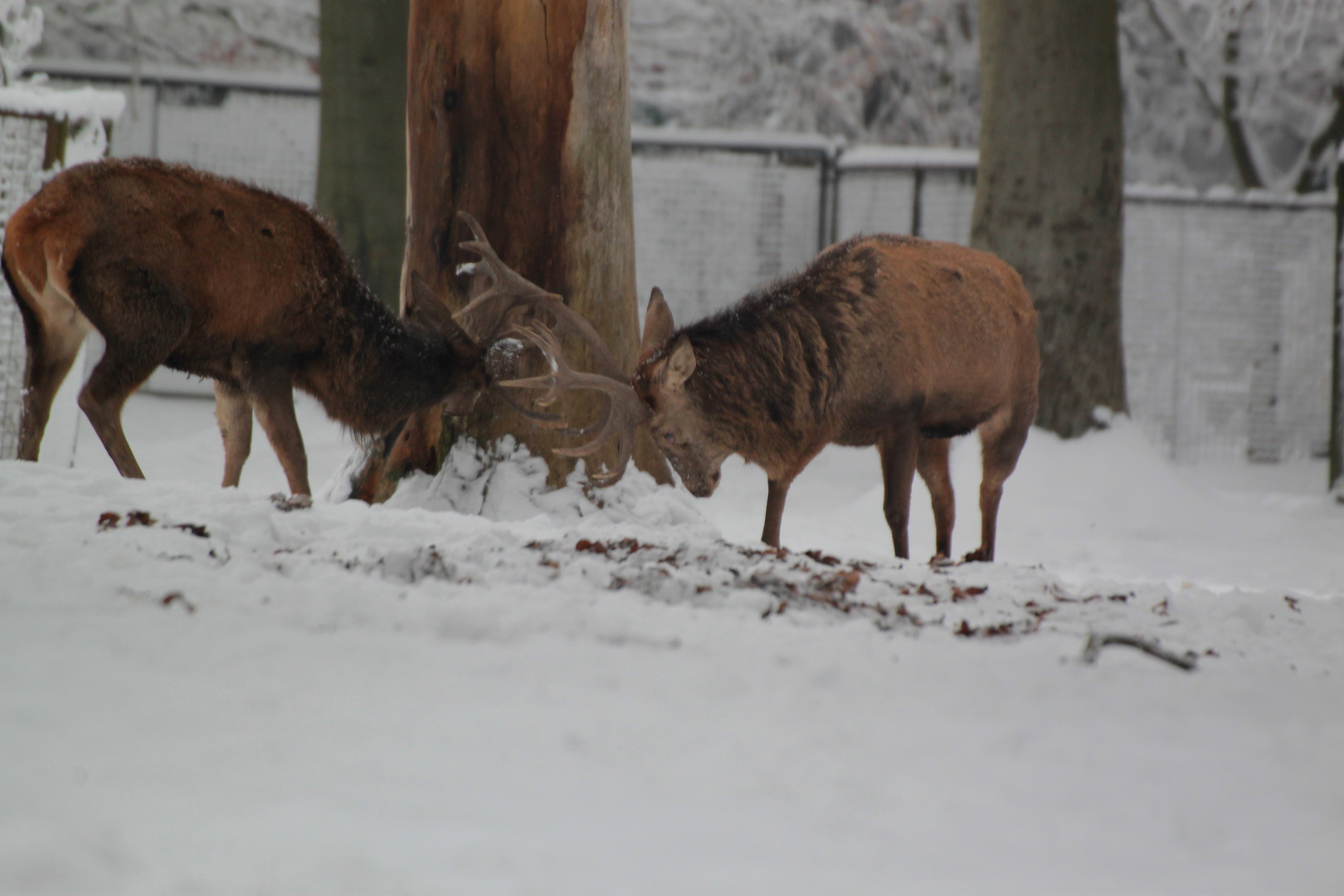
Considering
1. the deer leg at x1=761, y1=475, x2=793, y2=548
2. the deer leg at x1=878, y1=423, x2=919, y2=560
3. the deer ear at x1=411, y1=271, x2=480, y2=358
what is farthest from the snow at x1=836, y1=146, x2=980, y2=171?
the deer ear at x1=411, y1=271, x2=480, y2=358

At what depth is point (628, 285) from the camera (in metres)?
5.90

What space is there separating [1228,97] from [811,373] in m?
16.8

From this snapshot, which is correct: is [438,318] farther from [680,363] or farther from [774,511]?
[774,511]

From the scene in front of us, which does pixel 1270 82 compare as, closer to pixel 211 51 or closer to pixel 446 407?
pixel 211 51

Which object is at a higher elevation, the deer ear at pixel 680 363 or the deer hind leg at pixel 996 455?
the deer ear at pixel 680 363

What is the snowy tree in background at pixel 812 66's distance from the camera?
59.6 feet

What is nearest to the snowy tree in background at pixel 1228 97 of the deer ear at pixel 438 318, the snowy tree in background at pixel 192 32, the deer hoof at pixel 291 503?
the snowy tree in background at pixel 192 32

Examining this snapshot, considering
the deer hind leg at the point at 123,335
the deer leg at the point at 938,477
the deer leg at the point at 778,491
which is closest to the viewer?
the deer hind leg at the point at 123,335

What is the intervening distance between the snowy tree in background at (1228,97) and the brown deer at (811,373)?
14.1m

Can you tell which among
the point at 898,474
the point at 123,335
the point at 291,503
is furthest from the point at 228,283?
the point at 898,474

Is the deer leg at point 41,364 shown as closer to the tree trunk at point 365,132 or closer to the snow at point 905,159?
the tree trunk at point 365,132

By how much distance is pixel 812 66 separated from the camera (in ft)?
60.3

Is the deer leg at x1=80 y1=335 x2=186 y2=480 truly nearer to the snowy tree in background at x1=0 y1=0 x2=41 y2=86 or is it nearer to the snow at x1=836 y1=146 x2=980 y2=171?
the snowy tree in background at x1=0 y1=0 x2=41 y2=86

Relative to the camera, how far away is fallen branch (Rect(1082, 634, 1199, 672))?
3016 mm
